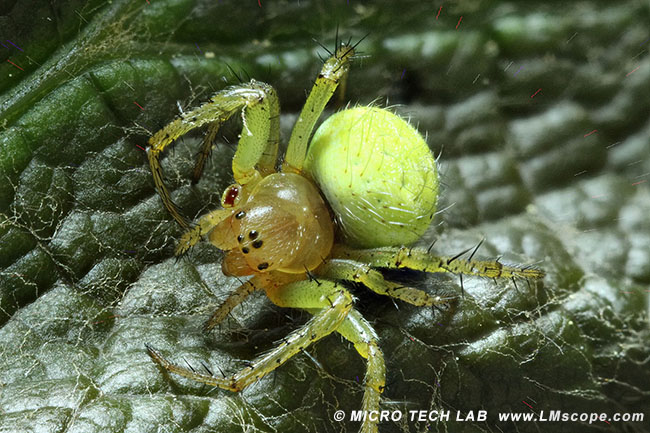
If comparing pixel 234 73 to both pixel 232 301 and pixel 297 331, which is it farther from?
pixel 297 331

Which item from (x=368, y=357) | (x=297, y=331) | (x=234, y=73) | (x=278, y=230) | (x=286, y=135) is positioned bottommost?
(x=368, y=357)

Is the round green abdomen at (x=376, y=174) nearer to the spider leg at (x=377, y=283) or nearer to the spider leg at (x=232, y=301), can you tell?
the spider leg at (x=377, y=283)

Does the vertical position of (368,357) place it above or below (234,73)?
below

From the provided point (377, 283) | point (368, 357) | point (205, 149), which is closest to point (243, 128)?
point (205, 149)

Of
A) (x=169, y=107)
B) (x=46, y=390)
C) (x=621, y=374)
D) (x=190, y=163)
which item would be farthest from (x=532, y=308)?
(x=46, y=390)

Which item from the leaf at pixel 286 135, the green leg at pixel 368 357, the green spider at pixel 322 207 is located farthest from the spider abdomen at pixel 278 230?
the green leg at pixel 368 357

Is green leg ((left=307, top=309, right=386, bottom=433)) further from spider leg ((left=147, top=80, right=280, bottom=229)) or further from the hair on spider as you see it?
the hair on spider

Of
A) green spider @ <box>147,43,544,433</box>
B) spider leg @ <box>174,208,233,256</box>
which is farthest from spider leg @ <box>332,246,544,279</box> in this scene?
spider leg @ <box>174,208,233,256</box>
